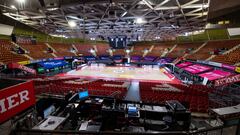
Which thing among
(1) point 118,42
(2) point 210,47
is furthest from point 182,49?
(1) point 118,42

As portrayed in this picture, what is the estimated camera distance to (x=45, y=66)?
21.4 m

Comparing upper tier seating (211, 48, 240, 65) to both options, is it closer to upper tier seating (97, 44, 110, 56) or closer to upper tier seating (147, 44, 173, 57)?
upper tier seating (147, 44, 173, 57)

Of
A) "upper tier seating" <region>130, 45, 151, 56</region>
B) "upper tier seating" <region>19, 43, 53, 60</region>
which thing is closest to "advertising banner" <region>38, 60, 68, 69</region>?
"upper tier seating" <region>19, 43, 53, 60</region>

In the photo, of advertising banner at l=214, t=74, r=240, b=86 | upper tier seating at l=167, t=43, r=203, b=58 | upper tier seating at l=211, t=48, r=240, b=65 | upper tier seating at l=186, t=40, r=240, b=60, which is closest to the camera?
advertising banner at l=214, t=74, r=240, b=86

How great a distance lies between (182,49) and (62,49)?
25.9m

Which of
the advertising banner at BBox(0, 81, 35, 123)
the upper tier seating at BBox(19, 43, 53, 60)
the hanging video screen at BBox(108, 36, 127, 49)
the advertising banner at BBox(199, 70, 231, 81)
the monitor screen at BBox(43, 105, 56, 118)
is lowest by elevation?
the monitor screen at BBox(43, 105, 56, 118)

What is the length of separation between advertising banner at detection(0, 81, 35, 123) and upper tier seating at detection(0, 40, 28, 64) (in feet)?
49.9

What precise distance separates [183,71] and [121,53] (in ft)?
61.4

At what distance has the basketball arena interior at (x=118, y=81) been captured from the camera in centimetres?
448

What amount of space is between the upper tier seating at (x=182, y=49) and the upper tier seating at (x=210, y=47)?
2.56 m

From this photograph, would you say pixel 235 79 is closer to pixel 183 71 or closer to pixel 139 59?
pixel 183 71

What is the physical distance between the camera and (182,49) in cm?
2778

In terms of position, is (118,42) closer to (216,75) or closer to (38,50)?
(38,50)

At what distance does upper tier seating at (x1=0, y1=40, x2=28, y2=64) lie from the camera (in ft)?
49.6
